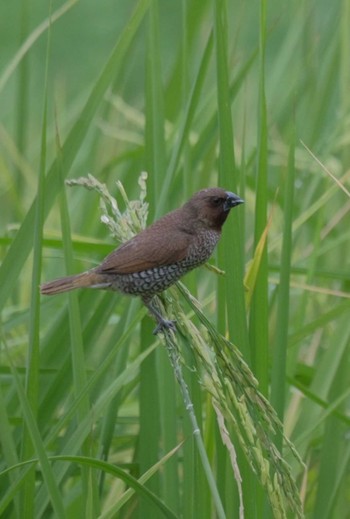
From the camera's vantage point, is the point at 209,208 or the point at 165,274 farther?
the point at 209,208

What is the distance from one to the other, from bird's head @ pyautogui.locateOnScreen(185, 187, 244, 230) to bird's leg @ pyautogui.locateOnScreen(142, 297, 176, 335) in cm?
28

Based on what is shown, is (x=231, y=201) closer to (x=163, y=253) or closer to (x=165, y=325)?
(x=163, y=253)

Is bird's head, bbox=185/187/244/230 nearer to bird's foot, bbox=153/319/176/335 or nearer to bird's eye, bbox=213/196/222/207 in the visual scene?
bird's eye, bbox=213/196/222/207

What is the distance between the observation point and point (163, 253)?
8.46 ft

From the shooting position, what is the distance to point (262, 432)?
6.27ft

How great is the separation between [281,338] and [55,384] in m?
0.51

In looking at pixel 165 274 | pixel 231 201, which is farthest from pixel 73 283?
pixel 231 201

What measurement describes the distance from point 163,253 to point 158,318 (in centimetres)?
42

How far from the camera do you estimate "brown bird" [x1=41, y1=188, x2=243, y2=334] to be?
7.98ft

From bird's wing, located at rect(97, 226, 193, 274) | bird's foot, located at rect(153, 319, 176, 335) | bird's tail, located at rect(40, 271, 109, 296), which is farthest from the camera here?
bird's wing, located at rect(97, 226, 193, 274)

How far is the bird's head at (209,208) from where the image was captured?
260 centimetres

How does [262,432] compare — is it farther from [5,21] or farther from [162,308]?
[5,21]

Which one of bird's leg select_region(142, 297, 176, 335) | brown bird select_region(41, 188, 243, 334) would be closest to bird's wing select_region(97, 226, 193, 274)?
brown bird select_region(41, 188, 243, 334)

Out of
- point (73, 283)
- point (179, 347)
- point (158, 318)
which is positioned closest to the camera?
point (179, 347)
